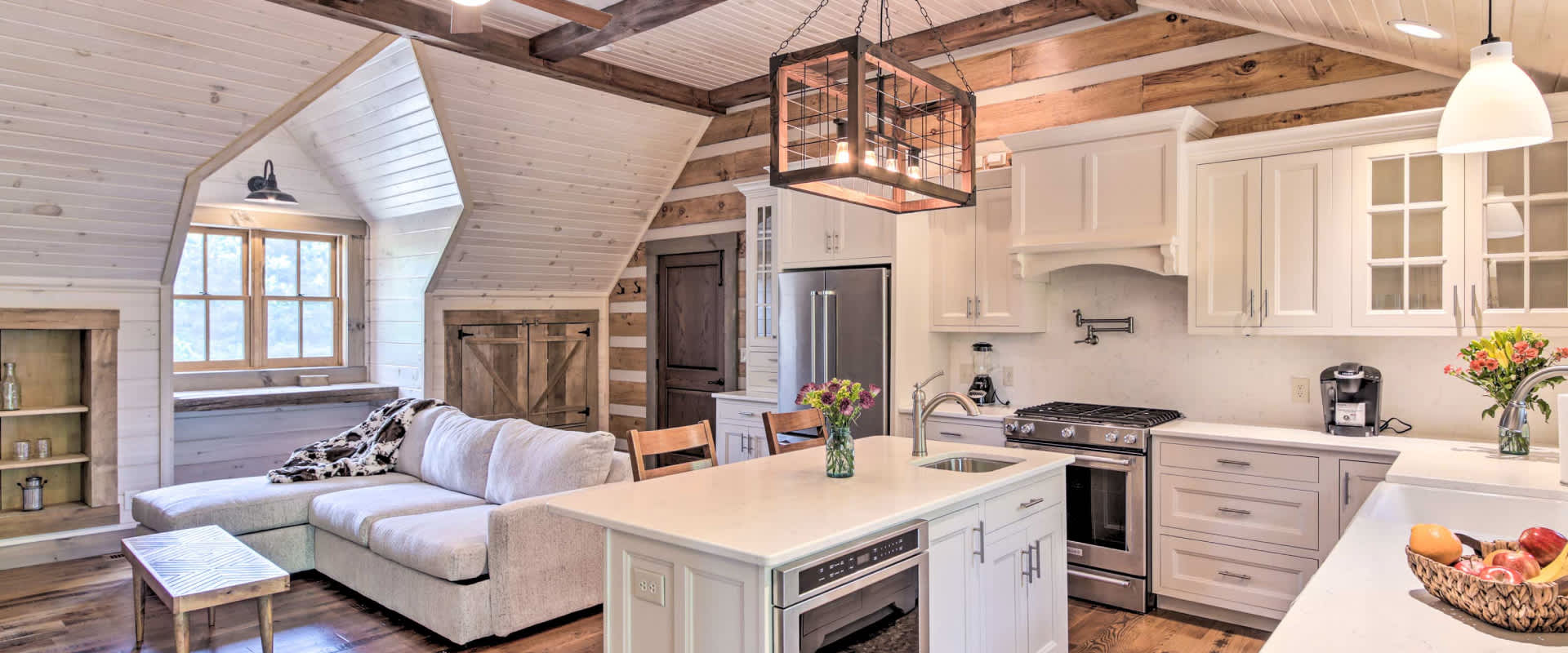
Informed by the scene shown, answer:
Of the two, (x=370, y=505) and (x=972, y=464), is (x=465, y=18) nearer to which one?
(x=972, y=464)

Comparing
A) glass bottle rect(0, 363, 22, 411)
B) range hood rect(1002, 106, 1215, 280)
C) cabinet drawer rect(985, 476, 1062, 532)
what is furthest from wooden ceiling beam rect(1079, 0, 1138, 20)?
glass bottle rect(0, 363, 22, 411)

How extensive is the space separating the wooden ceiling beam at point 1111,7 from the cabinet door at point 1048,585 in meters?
2.49

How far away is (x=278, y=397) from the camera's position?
5.69m

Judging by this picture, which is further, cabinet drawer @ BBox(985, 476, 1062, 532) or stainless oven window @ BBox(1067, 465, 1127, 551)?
stainless oven window @ BBox(1067, 465, 1127, 551)

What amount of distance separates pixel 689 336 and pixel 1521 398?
4.84 m

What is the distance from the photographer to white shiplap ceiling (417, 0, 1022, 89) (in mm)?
4512

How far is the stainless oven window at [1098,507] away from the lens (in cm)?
392

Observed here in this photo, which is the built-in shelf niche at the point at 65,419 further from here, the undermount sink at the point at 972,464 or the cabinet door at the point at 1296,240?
the cabinet door at the point at 1296,240

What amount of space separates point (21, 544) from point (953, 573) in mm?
4960

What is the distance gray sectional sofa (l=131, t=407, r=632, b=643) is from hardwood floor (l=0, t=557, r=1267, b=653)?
84mm

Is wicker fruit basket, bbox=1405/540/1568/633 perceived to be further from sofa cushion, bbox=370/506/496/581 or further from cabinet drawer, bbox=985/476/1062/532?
sofa cushion, bbox=370/506/496/581

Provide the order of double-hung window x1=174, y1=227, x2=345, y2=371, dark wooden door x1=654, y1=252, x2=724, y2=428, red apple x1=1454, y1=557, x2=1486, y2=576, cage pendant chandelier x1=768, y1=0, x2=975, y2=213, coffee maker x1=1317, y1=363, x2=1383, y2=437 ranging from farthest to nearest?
dark wooden door x1=654, y1=252, x2=724, y2=428
double-hung window x1=174, y1=227, x2=345, y2=371
coffee maker x1=1317, y1=363, x2=1383, y2=437
cage pendant chandelier x1=768, y1=0, x2=975, y2=213
red apple x1=1454, y1=557, x2=1486, y2=576

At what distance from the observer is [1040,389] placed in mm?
4730

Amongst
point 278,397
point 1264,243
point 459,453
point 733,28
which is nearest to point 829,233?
point 733,28
